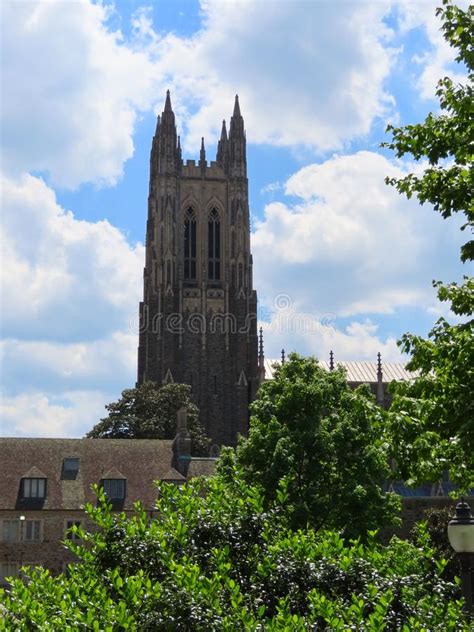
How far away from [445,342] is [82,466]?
35.1 metres

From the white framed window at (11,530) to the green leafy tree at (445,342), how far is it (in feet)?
105

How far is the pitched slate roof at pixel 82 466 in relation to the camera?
148ft

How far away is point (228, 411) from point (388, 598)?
85.7m

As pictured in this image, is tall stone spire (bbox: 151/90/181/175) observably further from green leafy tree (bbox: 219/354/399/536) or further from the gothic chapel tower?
green leafy tree (bbox: 219/354/399/536)

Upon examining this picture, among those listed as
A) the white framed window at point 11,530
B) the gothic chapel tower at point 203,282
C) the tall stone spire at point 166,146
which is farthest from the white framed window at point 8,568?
the tall stone spire at point 166,146

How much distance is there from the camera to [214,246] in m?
104

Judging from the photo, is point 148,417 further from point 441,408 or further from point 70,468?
point 441,408

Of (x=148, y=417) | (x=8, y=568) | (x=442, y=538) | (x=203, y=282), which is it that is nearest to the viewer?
(x=442, y=538)

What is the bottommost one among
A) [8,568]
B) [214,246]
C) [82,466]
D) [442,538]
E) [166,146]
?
[8,568]

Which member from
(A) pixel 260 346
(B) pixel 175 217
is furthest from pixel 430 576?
(B) pixel 175 217

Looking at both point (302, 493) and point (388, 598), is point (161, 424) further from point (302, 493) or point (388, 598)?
point (388, 598)

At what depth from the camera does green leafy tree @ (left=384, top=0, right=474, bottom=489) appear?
14.7m

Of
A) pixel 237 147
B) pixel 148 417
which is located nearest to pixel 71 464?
pixel 148 417

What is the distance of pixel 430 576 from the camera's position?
12.4m
